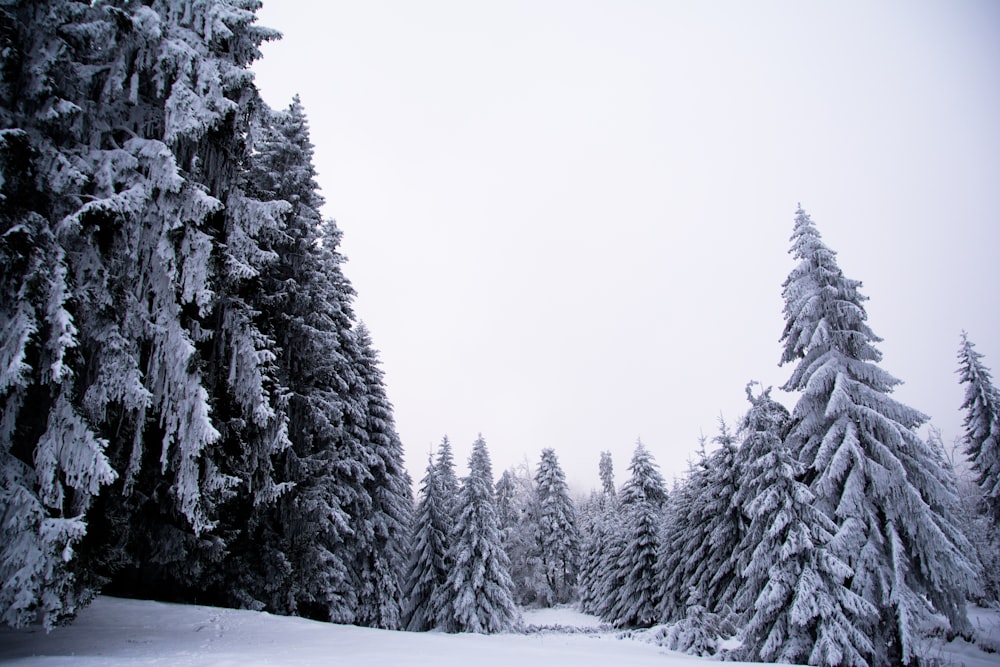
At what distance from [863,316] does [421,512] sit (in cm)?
2750

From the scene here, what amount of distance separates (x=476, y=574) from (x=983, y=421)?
27.9 metres

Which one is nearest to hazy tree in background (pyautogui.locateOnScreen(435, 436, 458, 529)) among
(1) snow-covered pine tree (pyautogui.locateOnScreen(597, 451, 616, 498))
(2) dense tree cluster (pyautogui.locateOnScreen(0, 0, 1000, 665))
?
(2) dense tree cluster (pyautogui.locateOnScreen(0, 0, 1000, 665))

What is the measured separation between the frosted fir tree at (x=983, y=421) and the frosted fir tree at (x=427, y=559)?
29.4m

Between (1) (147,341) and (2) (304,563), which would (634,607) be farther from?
(1) (147,341)

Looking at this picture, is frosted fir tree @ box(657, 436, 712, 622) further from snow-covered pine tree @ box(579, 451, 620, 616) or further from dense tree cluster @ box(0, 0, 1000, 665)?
snow-covered pine tree @ box(579, 451, 620, 616)

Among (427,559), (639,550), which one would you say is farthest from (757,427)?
(427,559)

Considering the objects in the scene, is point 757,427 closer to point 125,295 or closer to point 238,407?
point 238,407

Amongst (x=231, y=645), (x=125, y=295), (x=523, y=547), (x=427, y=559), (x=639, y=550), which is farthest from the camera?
(x=523, y=547)

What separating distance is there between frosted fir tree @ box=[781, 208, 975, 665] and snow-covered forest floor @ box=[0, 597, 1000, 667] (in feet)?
30.0

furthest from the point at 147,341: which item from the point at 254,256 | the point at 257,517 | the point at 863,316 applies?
the point at 863,316

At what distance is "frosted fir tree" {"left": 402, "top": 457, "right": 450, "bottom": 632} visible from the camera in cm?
3228

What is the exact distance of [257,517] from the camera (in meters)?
14.1

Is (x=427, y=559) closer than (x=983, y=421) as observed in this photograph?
No

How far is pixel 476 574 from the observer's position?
30953 mm
